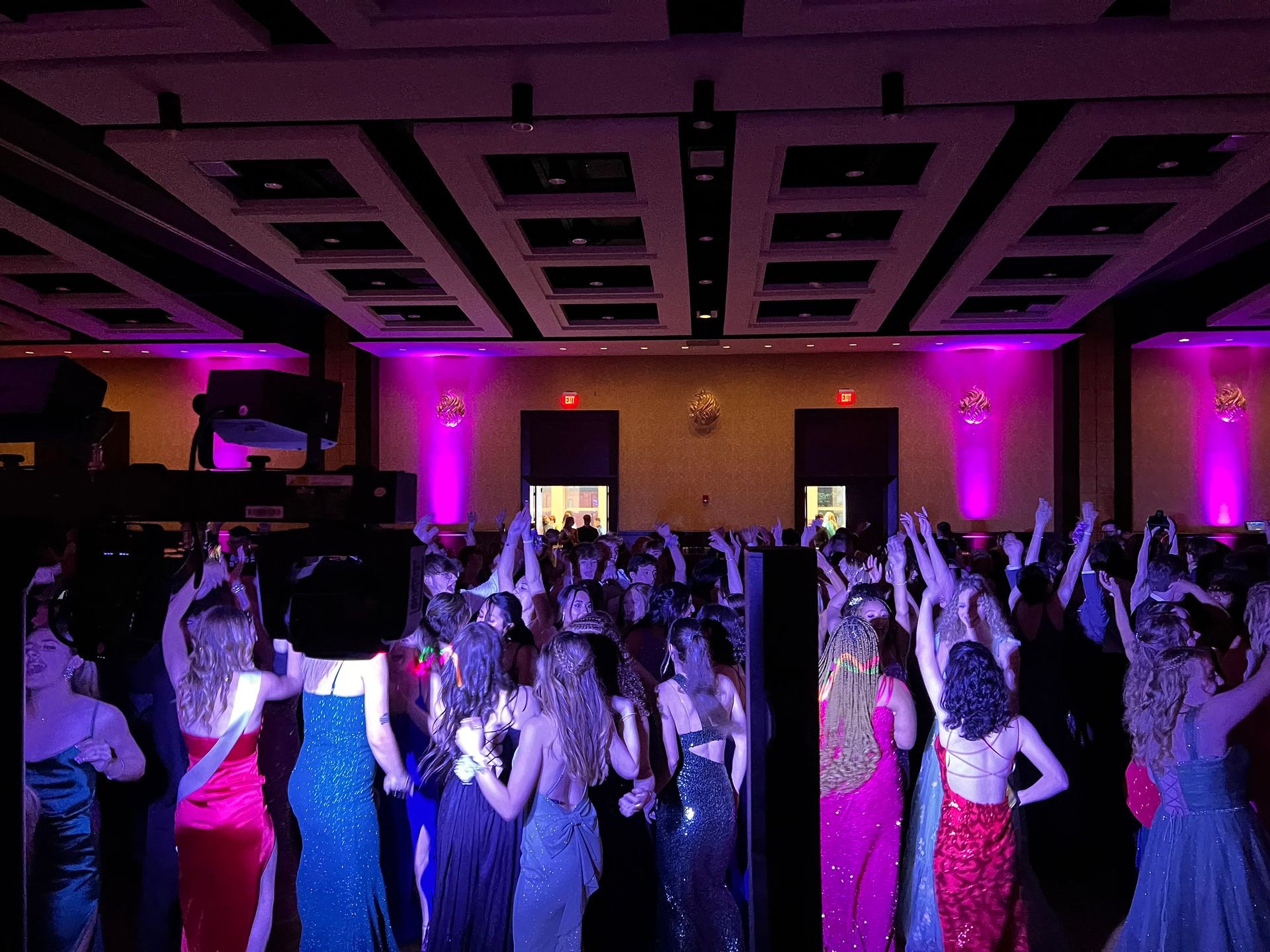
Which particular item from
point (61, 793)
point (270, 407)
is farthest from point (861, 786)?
point (61, 793)

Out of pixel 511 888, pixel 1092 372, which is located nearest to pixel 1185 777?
pixel 511 888

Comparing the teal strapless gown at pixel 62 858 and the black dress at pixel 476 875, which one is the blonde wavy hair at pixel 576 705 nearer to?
the black dress at pixel 476 875

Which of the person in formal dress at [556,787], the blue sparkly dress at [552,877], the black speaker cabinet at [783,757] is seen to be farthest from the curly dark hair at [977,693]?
the black speaker cabinet at [783,757]

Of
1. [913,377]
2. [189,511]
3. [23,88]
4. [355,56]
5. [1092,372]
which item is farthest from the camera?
[913,377]

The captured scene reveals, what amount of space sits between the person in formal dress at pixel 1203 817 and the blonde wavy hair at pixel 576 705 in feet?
5.83

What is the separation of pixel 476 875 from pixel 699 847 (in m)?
0.72

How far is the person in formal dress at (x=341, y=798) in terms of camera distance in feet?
9.20

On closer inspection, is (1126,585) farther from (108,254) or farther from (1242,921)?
(108,254)

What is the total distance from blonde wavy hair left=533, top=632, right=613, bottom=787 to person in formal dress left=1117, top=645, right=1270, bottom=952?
1.78m

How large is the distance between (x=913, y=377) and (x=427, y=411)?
7.61 metres

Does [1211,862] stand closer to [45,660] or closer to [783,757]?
[783,757]

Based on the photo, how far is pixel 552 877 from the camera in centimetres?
263

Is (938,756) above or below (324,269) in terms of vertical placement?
below

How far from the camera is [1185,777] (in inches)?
108
